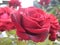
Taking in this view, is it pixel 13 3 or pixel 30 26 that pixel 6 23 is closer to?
pixel 30 26

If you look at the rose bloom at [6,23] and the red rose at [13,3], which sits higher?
the red rose at [13,3]

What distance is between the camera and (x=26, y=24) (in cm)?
32

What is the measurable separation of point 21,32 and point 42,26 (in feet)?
0.13

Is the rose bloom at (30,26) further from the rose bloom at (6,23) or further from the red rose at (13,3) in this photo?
the red rose at (13,3)

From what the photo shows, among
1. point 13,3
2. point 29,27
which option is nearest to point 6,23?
point 29,27

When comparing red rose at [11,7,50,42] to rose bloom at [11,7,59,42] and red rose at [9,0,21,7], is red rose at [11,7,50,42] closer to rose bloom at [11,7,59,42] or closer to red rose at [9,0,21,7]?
rose bloom at [11,7,59,42]

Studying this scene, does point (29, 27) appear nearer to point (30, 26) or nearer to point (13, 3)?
point (30, 26)

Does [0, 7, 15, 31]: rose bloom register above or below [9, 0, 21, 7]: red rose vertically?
below

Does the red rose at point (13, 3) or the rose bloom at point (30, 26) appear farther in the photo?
the red rose at point (13, 3)

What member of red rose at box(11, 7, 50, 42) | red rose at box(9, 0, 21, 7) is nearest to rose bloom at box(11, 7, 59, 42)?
red rose at box(11, 7, 50, 42)

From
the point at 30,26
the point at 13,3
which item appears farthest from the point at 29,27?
the point at 13,3

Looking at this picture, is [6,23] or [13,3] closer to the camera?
[6,23]

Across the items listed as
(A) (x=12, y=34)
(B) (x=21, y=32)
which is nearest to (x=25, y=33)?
(B) (x=21, y=32)

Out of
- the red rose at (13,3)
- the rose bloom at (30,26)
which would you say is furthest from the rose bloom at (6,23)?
the red rose at (13,3)
